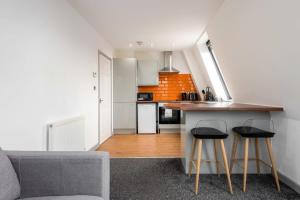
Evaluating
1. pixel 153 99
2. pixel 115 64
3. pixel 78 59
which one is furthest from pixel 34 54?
pixel 153 99

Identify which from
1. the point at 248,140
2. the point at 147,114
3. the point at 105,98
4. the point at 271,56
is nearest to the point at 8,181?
the point at 248,140

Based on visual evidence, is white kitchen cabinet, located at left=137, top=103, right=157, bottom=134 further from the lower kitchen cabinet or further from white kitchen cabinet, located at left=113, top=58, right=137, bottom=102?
white kitchen cabinet, located at left=113, top=58, right=137, bottom=102

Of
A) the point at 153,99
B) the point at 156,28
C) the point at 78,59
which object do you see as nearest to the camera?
the point at 78,59

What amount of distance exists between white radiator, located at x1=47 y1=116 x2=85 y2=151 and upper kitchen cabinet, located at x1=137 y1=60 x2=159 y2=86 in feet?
9.78

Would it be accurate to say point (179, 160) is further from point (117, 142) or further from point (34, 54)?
point (34, 54)

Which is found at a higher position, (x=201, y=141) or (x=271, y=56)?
(x=271, y=56)

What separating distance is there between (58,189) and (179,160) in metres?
2.36

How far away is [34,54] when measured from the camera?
203 cm

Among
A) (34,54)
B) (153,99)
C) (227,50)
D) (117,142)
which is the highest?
(227,50)

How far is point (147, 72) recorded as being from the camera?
19.0 feet

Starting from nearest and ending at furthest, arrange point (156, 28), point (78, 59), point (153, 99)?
point (78, 59) < point (156, 28) < point (153, 99)

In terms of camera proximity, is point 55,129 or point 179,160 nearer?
point 55,129

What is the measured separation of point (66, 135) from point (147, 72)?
11.8 ft

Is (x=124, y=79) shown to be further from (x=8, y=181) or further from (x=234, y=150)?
(x=8, y=181)
